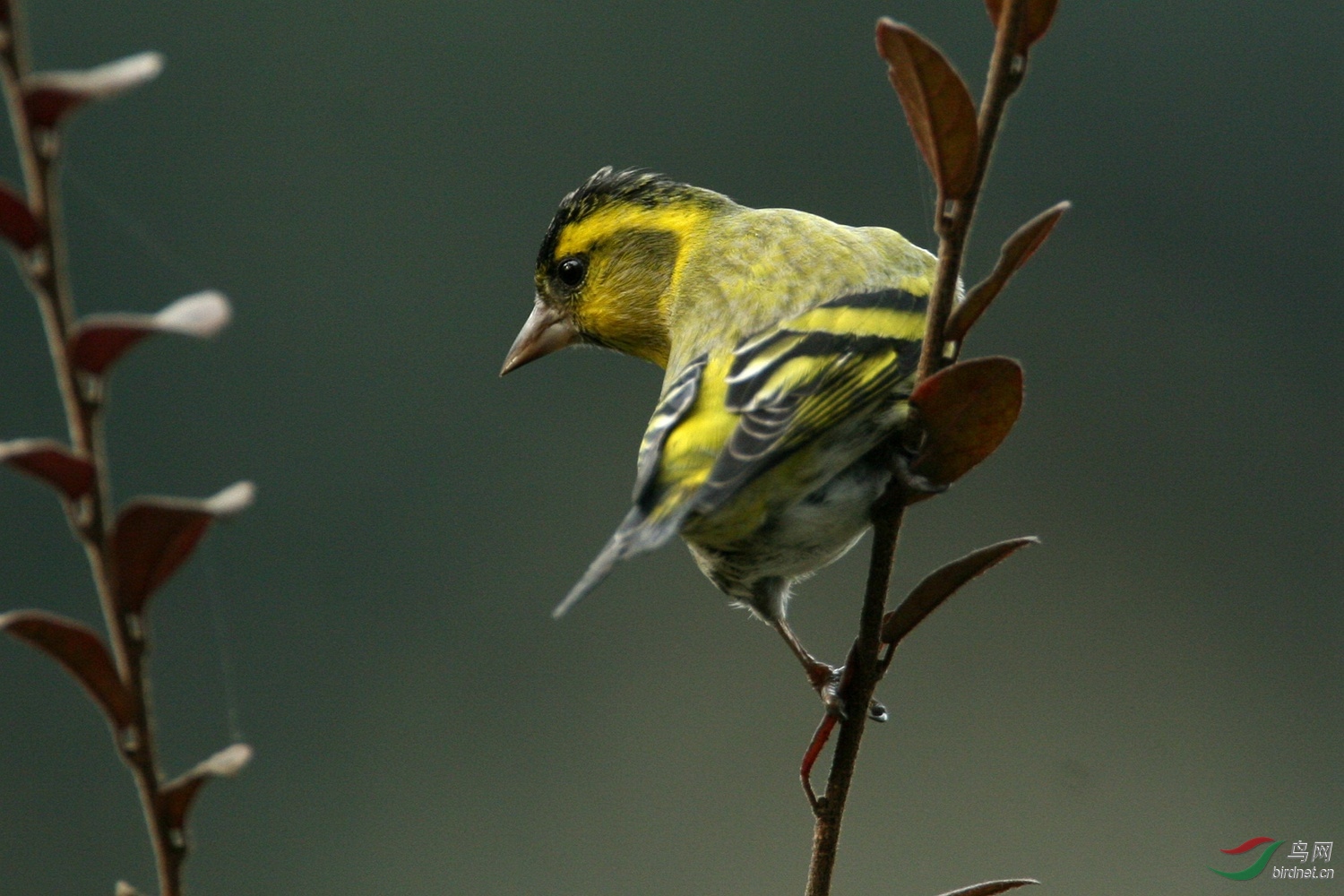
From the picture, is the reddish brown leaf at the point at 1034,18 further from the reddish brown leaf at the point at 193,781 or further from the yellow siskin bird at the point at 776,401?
the reddish brown leaf at the point at 193,781

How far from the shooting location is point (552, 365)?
23.6 feet

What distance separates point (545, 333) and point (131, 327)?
2255 mm

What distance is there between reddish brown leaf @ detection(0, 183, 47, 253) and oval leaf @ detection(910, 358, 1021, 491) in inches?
24.6

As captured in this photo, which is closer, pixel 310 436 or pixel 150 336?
pixel 150 336

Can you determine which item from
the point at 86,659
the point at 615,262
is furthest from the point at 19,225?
the point at 615,262

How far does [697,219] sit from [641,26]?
5131 millimetres

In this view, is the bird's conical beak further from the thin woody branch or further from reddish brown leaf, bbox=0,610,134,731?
reddish brown leaf, bbox=0,610,134,731

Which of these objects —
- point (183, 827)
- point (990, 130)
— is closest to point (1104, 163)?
point (990, 130)

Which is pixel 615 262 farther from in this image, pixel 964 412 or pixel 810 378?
pixel 964 412

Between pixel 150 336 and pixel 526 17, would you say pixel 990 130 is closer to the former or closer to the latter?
pixel 150 336

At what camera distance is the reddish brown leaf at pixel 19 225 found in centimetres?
60

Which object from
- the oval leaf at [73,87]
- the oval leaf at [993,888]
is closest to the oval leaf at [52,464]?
the oval leaf at [73,87]

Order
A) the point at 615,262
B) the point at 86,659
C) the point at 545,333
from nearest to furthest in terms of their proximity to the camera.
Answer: the point at 86,659 → the point at 615,262 → the point at 545,333

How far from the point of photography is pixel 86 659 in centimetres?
68
